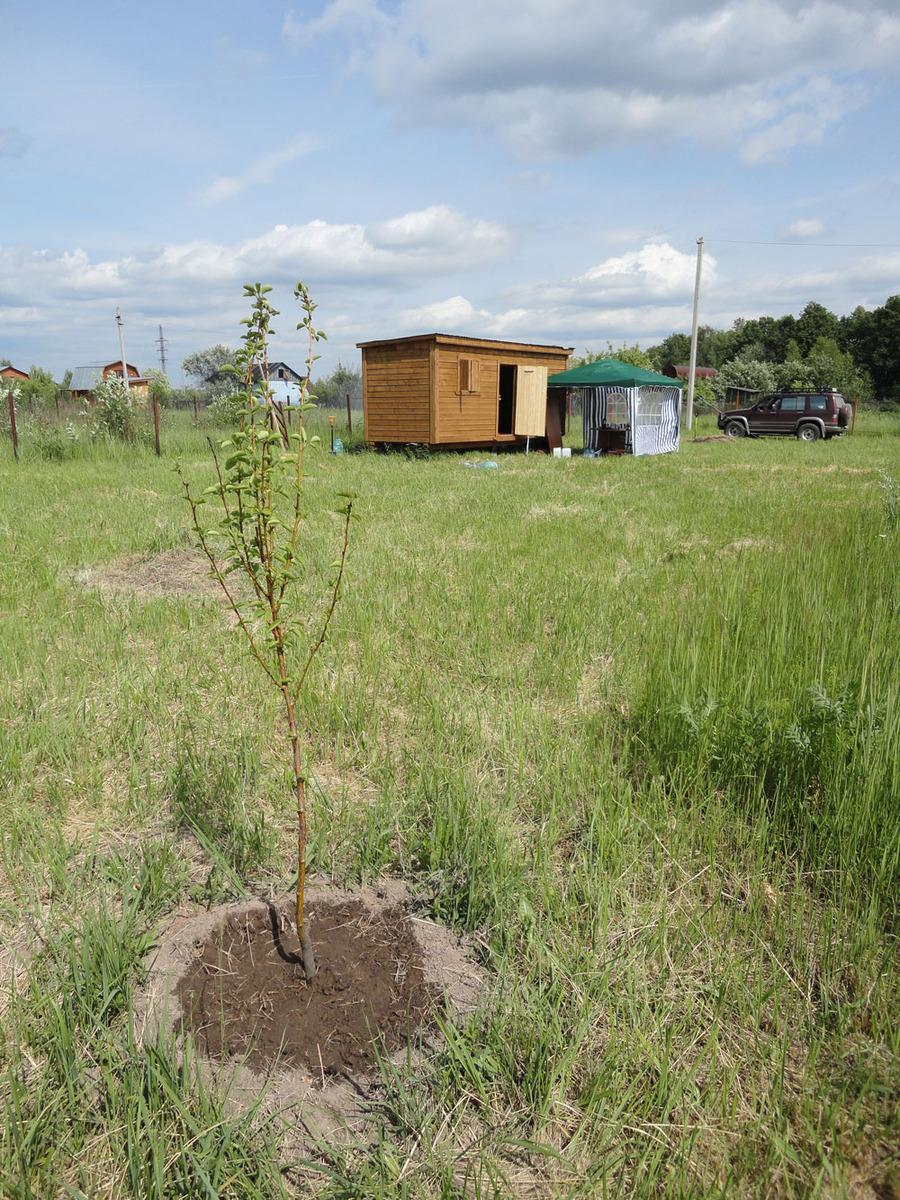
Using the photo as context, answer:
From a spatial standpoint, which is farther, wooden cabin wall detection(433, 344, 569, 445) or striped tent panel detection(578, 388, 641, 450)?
striped tent panel detection(578, 388, 641, 450)

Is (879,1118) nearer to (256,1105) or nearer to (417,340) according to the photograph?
(256,1105)

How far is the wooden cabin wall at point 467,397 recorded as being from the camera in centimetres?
1766

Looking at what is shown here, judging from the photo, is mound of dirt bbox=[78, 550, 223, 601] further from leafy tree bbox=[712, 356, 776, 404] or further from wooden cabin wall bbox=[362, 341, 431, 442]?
leafy tree bbox=[712, 356, 776, 404]

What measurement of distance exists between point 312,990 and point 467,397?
693 inches

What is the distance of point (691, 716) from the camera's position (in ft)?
9.56

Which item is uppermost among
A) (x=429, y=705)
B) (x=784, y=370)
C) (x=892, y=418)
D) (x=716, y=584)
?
(x=784, y=370)

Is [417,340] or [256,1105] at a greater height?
[417,340]

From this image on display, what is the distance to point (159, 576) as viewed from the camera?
6.41 meters

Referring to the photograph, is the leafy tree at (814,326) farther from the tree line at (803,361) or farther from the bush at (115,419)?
the bush at (115,419)

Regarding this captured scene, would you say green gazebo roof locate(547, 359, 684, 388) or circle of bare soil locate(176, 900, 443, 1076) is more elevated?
green gazebo roof locate(547, 359, 684, 388)

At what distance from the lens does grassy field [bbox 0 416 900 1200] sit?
1.56 m

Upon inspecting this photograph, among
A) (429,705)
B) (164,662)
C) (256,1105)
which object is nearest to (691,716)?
(429,705)

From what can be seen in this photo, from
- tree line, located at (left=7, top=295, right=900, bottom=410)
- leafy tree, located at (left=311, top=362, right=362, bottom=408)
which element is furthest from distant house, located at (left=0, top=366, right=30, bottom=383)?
leafy tree, located at (left=311, top=362, right=362, bottom=408)

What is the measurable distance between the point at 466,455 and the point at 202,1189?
18.0 meters
